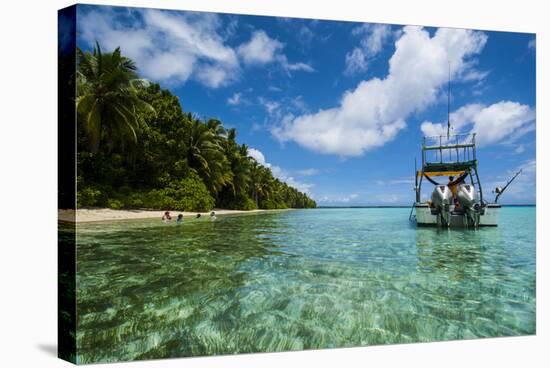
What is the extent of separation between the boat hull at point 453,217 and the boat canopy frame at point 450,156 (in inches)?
72.9

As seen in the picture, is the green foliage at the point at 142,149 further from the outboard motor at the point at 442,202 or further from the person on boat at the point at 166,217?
the outboard motor at the point at 442,202

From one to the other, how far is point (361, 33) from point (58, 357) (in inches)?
200

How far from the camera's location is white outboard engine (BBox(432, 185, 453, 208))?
8349mm

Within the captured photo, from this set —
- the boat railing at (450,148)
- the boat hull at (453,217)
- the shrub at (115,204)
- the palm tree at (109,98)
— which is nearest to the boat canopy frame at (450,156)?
the boat railing at (450,148)

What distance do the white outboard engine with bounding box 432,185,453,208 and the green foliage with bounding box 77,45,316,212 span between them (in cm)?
283

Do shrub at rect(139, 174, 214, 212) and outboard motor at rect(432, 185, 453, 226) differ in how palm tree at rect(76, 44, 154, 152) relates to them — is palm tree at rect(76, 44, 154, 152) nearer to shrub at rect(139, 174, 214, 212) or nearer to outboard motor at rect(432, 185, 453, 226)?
shrub at rect(139, 174, 214, 212)

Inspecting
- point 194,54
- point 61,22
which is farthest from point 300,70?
point 61,22

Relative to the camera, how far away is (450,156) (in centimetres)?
573

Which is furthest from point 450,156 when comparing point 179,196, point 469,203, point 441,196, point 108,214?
point 179,196

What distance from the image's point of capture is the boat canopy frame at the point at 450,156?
5.42 metres

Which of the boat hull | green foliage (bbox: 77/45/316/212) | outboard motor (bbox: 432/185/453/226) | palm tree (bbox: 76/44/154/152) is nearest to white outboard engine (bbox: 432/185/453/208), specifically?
outboard motor (bbox: 432/185/453/226)

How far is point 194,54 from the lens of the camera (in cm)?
451

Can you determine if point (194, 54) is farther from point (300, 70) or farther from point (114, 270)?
point (114, 270)

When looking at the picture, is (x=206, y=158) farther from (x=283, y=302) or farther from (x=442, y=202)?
(x=283, y=302)
